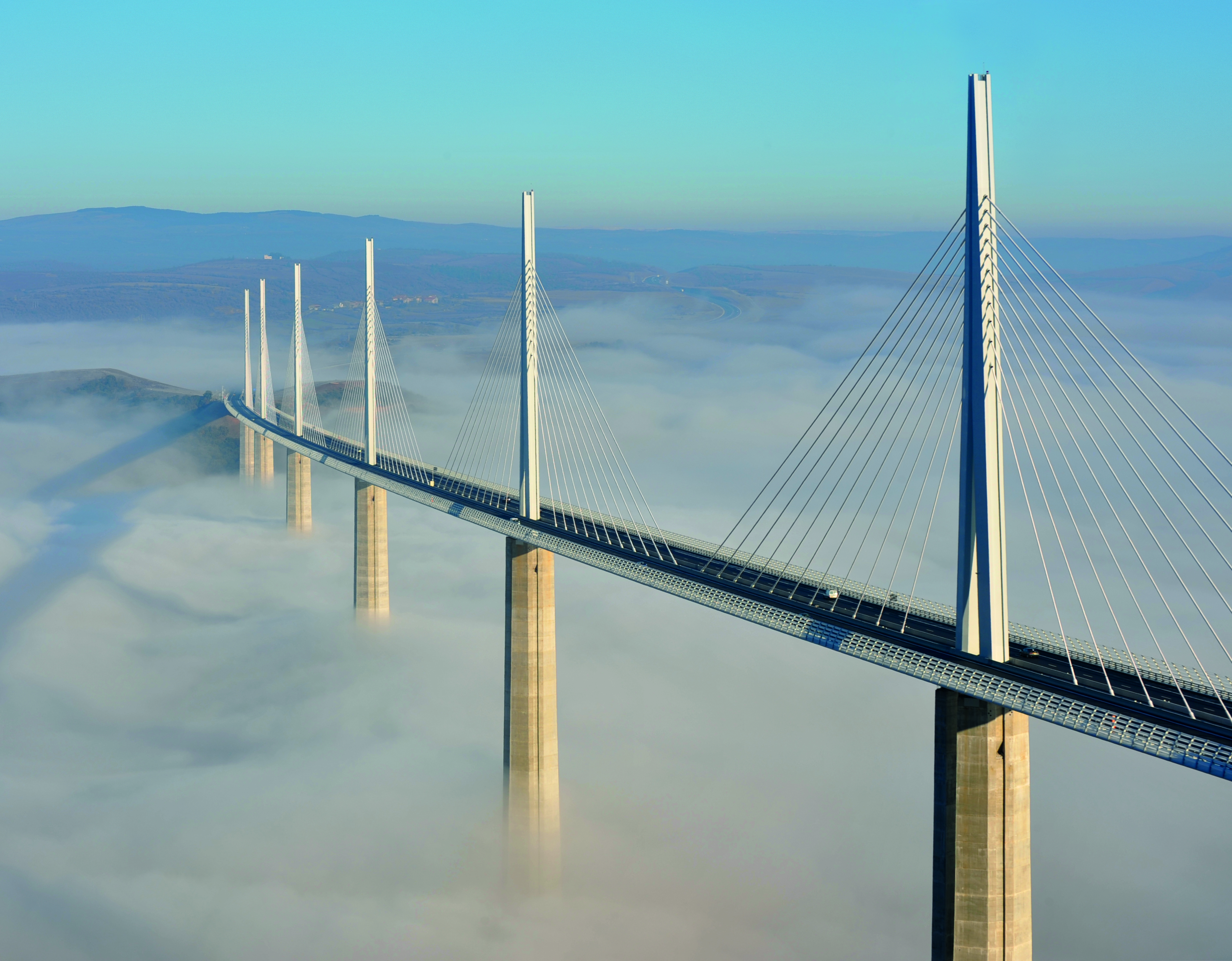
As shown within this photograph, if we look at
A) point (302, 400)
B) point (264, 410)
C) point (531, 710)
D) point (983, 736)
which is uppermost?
point (302, 400)

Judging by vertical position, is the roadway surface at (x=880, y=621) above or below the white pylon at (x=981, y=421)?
below

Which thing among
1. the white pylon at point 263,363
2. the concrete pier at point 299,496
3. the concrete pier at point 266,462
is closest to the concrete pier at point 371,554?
the concrete pier at point 299,496

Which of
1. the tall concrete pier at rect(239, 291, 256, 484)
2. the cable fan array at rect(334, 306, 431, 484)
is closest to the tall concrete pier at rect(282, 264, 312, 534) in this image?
the cable fan array at rect(334, 306, 431, 484)

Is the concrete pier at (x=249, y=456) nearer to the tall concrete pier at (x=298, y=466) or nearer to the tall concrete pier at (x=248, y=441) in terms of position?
the tall concrete pier at (x=248, y=441)

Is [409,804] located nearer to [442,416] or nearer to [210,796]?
[210,796]

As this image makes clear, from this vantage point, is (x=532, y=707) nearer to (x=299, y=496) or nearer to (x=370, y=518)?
(x=370, y=518)

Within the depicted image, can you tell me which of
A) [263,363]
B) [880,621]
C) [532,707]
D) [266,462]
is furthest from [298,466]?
[880,621]

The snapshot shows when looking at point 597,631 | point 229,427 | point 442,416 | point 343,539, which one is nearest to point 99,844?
point 597,631
